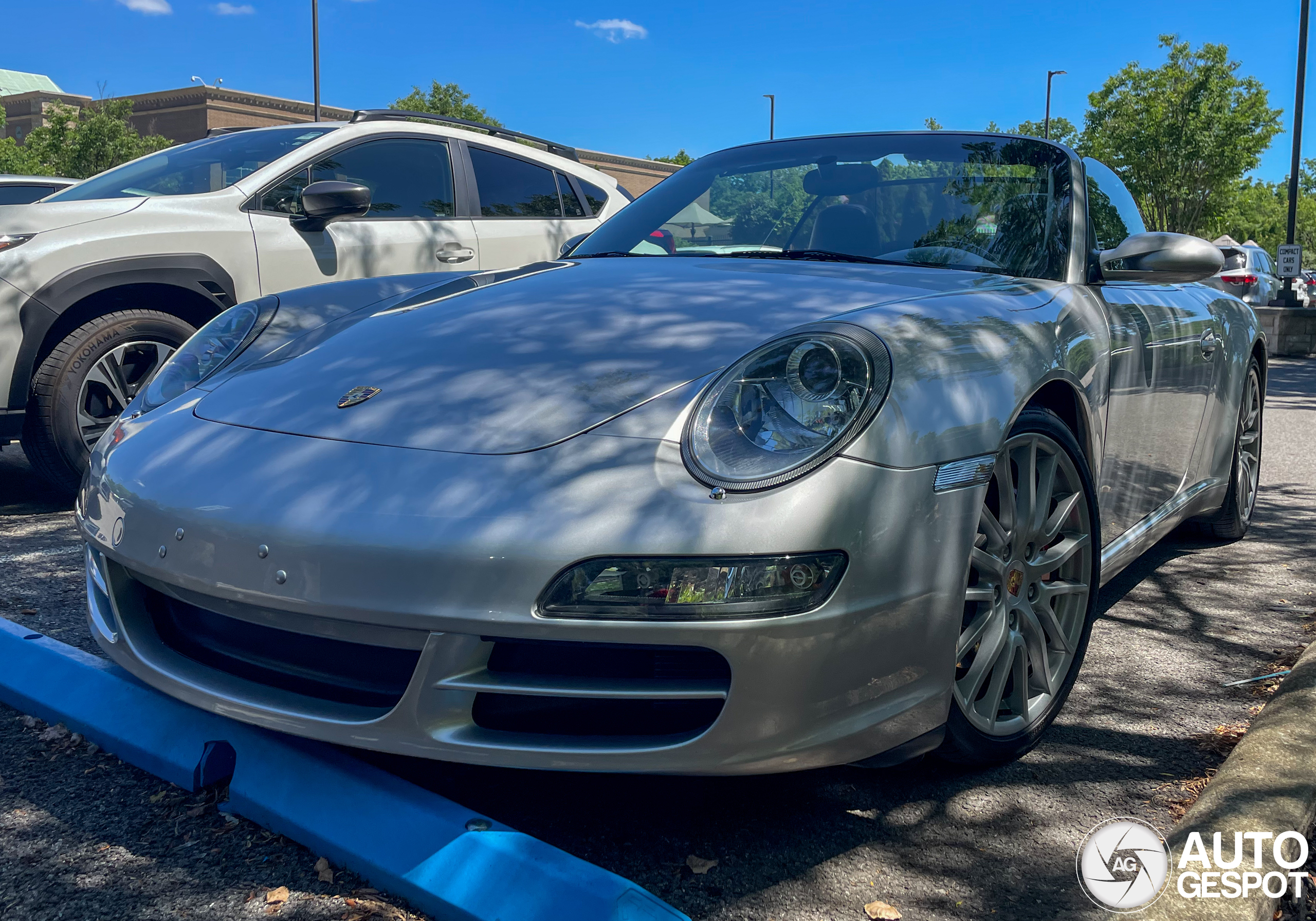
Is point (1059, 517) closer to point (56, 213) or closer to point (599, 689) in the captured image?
point (599, 689)

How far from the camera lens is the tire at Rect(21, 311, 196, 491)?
452 cm

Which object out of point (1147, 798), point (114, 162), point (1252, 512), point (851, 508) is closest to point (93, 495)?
point (851, 508)

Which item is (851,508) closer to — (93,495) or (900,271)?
(900,271)

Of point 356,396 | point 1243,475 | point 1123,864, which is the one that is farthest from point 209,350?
point 1243,475

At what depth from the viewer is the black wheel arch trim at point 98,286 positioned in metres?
4.45

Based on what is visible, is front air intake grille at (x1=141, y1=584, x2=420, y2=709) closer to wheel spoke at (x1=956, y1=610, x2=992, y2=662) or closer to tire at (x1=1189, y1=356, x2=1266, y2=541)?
wheel spoke at (x1=956, y1=610, x2=992, y2=662)

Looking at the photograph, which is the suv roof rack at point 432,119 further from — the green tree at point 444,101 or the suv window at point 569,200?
the green tree at point 444,101

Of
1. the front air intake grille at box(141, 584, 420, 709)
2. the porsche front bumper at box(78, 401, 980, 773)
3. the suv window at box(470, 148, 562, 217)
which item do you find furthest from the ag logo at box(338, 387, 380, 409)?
the suv window at box(470, 148, 562, 217)

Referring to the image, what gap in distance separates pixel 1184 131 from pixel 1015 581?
3956cm

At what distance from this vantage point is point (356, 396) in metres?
2.28

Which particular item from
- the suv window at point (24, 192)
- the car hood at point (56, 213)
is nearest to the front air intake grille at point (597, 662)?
the car hood at point (56, 213)

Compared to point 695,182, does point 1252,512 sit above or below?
below

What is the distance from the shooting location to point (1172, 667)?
3186 millimetres

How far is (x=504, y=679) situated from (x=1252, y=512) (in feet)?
15.1
